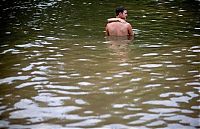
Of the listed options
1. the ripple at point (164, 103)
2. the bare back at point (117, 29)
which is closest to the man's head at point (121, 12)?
the bare back at point (117, 29)

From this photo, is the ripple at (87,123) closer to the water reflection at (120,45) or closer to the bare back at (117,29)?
the water reflection at (120,45)

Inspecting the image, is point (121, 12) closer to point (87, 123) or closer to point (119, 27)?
point (119, 27)

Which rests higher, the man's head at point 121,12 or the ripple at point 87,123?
the man's head at point 121,12

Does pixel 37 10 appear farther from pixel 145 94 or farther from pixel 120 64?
pixel 145 94

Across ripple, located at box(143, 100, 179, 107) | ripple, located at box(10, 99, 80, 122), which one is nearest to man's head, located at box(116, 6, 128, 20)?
ripple, located at box(143, 100, 179, 107)

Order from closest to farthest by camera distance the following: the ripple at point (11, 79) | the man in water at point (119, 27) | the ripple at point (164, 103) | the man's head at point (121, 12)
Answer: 1. the ripple at point (164, 103)
2. the ripple at point (11, 79)
3. the man's head at point (121, 12)
4. the man in water at point (119, 27)

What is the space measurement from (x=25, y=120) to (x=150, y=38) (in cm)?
736

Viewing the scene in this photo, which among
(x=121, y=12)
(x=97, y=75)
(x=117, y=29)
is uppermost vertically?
(x=121, y=12)

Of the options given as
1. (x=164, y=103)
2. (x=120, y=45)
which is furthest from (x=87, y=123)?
(x=120, y=45)

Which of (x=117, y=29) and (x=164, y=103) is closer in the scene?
(x=164, y=103)

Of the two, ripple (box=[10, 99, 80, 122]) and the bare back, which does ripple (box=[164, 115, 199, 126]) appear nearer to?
ripple (box=[10, 99, 80, 122])

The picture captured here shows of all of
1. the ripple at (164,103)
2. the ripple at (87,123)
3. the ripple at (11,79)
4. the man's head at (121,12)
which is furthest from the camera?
the man's head at (121,12)

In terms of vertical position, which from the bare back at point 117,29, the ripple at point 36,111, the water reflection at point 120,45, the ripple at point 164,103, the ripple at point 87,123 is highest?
the bare back at point 117,29

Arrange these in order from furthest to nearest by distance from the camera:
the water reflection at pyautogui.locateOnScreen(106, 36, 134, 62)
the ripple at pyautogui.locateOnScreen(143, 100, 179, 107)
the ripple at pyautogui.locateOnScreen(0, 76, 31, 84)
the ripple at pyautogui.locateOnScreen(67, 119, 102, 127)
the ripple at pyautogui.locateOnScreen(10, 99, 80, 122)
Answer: the water reflection at pyautogui.locateOnScreen(106, 36, 134, 62)
the ripple at pyautogui.locateOnScreen(0, 76, 31, 84)
the ripple at pyautogui.locateOnScreen(143, 100, 179, 107)
the ripple at pyautogui.locateOnScreen(10, 99, 80, 122)
the ripple at pyautogui.locateOnScreen(67, 119, 102, 127)
